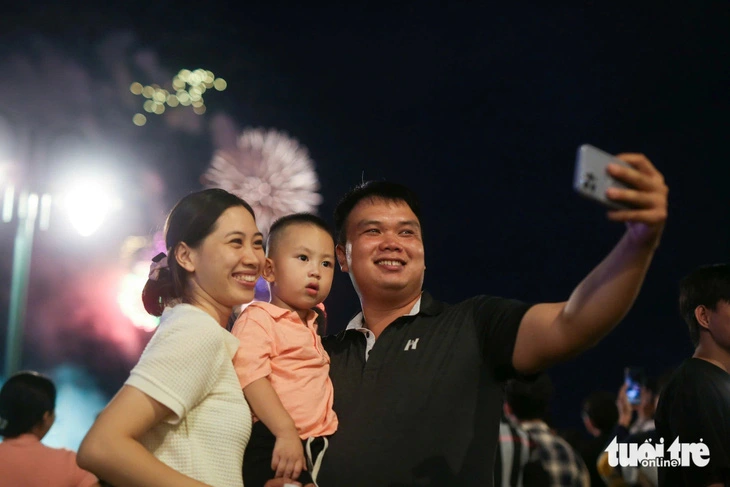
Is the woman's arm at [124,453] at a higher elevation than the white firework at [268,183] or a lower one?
lower

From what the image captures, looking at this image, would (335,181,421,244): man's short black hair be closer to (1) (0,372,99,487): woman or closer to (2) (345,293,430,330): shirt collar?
(2) (345,293,430,330): shirt collar

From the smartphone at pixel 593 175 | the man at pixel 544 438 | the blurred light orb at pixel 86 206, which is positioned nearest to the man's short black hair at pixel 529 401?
the man at pixel 544 438

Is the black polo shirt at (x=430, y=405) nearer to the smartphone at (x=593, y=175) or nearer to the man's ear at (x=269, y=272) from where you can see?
the man's ear at (x=269, y=272)

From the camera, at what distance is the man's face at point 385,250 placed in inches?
146

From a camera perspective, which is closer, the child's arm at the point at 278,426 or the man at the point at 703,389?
the child's arm at the point at 278,426

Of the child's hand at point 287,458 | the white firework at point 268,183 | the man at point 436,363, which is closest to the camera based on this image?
the man at point 436,363

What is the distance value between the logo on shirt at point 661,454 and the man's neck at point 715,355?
0.53 meters

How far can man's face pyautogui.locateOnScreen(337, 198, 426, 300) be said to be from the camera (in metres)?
3.72

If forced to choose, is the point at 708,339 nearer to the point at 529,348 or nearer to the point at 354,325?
the point at 529,348

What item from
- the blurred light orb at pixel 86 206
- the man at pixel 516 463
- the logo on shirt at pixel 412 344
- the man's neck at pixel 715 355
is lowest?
the man at pixel 516 463

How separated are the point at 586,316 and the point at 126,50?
20.8 meters

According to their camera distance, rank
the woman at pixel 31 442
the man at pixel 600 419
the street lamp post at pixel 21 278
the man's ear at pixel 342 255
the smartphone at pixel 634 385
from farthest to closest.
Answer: the street lamp post at pixel 21 278 → the smartphone at pixel 634 385 → the man at pixel 600 419 → the woman at pixel 31 442 → the man's ear at pixel 342 255

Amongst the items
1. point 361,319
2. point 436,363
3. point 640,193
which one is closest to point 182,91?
point 361,319

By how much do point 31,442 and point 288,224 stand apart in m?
2.59
